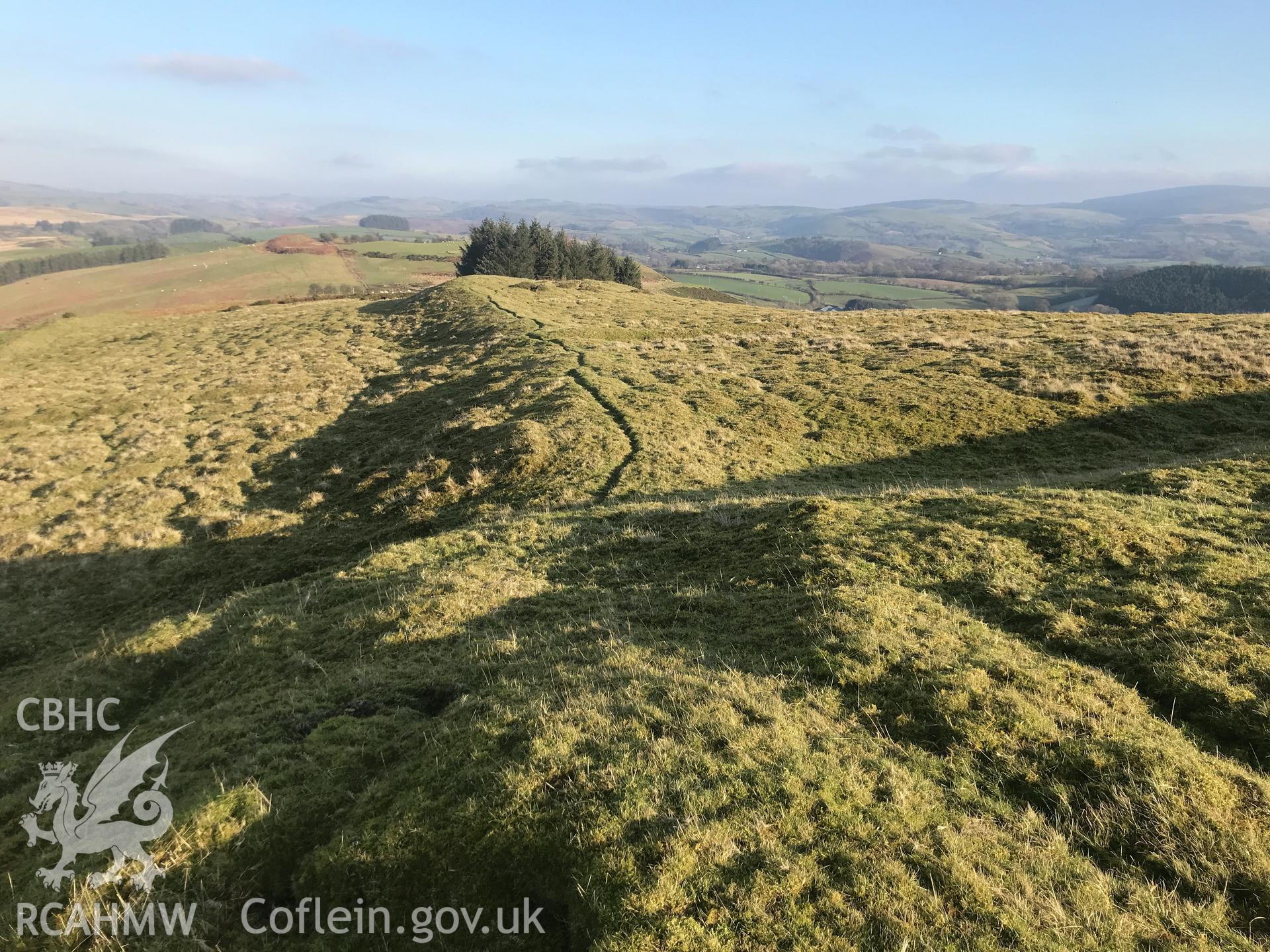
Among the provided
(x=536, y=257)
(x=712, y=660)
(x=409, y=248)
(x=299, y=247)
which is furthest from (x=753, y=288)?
(x=712, y=660)

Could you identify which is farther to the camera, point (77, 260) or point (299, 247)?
point (77, 260)

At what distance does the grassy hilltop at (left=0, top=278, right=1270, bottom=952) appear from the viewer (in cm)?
570

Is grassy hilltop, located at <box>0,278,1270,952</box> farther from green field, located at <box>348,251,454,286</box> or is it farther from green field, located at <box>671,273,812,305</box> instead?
green field, located at <box>671,273,812,305</box>

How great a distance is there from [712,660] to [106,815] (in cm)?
850

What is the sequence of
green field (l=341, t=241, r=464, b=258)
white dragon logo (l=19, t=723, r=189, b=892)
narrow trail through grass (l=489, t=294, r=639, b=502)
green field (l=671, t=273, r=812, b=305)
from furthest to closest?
green field (l=671, t=273, r=812, b=305) < green field (l=341, t=241, r=464, b=258) < narrow trail through grass (l=489, t=294, r=639, b=502) < white dragon logo (l=19, t=723, r=189, b=892)

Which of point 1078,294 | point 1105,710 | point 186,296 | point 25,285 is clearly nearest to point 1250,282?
point 1078,294

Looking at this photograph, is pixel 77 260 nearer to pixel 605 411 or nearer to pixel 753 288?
pixel 753 288

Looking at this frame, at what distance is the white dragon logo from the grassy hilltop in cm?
25

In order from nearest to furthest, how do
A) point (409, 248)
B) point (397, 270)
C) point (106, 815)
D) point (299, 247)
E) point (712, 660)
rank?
point (106, 815) < point (712, 660) < point (397, 270) < point (299, 247) < point (409, 248)

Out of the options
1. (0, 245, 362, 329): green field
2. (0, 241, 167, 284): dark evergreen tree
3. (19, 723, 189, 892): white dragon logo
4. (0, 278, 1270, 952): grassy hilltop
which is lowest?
(19, 723, 189, 892): white dragon logo

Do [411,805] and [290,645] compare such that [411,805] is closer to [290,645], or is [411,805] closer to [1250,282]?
[290,645]

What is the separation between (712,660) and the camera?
9648mm

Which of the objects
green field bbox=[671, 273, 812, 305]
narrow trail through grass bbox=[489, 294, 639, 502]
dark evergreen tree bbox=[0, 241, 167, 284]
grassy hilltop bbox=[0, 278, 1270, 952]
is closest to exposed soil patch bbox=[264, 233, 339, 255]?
dark evergreen tree bbox=[0, 241, 167, 284]

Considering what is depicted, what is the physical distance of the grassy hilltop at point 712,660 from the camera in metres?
5.70
